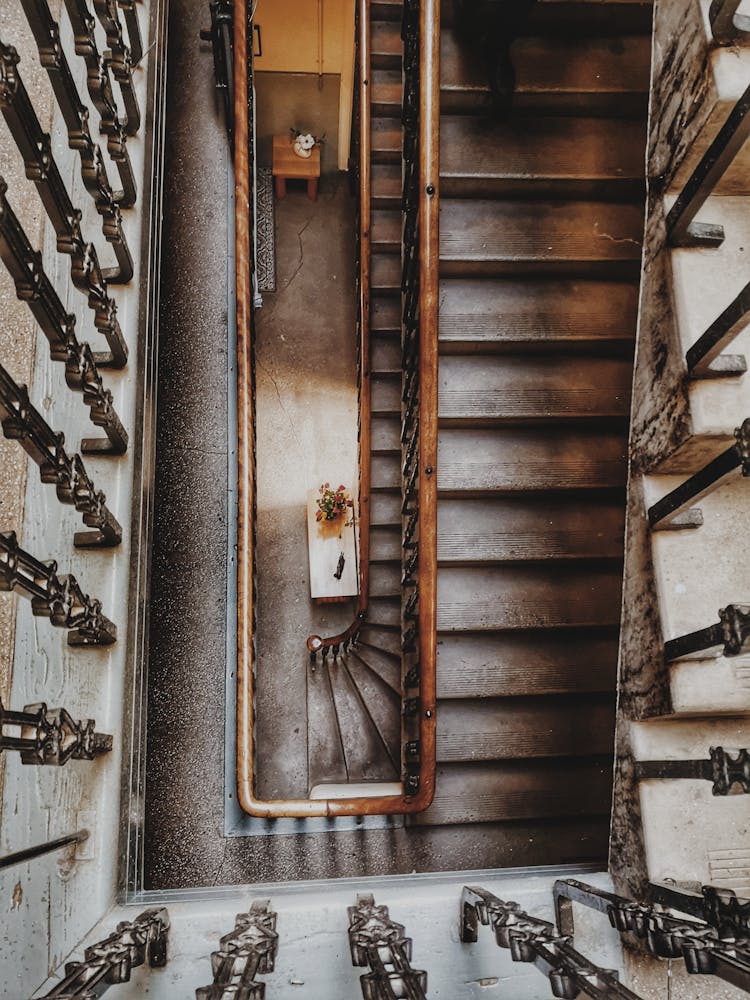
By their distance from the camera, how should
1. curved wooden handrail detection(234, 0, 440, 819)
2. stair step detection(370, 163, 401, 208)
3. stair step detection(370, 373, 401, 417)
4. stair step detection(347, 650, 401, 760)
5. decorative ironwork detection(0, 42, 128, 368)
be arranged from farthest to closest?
stair step detection(347, 650, 401, 760)
stair step detection(370, 373, 401, 417)
stair step detection(370, 163, 401, 208)
curved wooden handrail detection(234, 0, 440, 819)
decorative ironwork detection(0, 42, 128, 368)

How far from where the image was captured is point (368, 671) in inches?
203

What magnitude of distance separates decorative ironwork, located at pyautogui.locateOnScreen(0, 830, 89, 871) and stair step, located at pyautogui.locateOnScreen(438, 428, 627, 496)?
2058 mm

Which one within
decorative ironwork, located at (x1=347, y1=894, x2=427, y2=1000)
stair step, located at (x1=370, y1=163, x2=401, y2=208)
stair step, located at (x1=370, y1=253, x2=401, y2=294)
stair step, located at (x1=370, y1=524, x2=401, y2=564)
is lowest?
decorative ironwork, located at (x1=347, y1=894, x2=427, y2=1000)

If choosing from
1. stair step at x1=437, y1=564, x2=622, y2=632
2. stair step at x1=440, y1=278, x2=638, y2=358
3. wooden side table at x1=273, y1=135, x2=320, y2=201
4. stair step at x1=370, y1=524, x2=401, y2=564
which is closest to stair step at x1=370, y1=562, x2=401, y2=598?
stair step at x1=370, y1=524, x2=401, y2=564

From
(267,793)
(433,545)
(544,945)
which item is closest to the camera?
(544,945)

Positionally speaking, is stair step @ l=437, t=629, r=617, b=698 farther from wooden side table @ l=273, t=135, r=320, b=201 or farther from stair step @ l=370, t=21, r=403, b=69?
wooden side table @ l=273, t=135, r=320, b=201

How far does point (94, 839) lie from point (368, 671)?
2.83 m

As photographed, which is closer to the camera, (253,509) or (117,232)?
(117,232)

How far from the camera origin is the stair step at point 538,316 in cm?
361

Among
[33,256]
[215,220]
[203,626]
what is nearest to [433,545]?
[203,626]

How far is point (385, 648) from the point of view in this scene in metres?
4.68

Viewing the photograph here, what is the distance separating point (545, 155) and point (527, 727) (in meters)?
2.81

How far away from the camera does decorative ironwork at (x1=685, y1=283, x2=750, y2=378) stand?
6.21ft

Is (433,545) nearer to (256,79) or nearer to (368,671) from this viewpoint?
(368,671)
